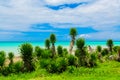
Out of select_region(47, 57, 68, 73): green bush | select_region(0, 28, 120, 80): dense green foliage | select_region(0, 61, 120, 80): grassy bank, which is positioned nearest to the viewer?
select_region(0, 61, 120, 80): grassy bank

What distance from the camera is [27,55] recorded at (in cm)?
3394

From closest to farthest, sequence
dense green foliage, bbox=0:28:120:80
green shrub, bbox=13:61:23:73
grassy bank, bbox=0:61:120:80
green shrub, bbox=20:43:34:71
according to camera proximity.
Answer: grassy bank, bbox=0:61:120:80 < dense green foliage, bbox=0:28:120:80 < green shrub, bbox=13:61:23:73 < green shrub, bbox=20:43:34:71

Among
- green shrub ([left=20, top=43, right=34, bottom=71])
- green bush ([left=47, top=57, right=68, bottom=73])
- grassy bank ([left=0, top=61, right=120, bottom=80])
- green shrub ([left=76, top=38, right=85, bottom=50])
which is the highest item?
green shrub ([left=76, top=38, right=85, bottom=50])

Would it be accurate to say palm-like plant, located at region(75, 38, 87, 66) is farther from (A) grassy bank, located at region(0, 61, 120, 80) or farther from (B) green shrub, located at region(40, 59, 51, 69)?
(A) grassy bank, located at region(0, 61, 120, 80)

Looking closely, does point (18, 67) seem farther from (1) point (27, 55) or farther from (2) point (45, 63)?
(2) point (45, 63)

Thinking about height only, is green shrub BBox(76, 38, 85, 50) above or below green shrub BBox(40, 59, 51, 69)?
above

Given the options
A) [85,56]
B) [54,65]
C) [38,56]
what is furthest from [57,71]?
[38,56]

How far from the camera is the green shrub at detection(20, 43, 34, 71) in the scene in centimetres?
3384

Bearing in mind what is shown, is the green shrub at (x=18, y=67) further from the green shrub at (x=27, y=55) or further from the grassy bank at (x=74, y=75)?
the grassy bank at (x=74, y=75)

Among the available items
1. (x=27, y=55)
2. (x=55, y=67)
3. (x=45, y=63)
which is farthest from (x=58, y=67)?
(x=27, y=55)

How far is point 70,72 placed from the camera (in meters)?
31.2

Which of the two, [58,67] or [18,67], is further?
[18,67]

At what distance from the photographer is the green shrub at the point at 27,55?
33.8 m

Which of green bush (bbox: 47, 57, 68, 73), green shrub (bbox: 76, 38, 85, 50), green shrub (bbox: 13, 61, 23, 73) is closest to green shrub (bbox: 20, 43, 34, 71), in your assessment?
green shrub (bbox: 13, 61, 23, 73)
